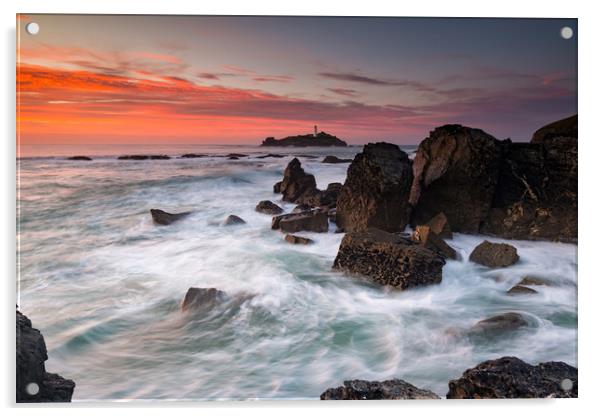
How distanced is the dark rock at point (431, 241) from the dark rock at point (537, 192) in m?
0.36

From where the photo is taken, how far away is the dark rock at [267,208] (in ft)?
12.6

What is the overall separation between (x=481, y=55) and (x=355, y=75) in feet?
3.10

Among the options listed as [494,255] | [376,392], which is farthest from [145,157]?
[494,255]

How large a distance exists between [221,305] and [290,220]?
91 cm

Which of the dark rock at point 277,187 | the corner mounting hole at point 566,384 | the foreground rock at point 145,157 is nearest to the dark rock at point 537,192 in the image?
the corner mounting hole at point 566,384

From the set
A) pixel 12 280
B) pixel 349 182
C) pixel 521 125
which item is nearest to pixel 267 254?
pixel 349 182

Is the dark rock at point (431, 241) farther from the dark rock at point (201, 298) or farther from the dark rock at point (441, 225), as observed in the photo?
the dark rock at point (201, 298)

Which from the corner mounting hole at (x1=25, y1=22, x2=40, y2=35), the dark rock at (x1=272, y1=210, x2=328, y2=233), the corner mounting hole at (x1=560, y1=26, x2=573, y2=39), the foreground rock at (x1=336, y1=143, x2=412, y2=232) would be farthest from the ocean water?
the corner mounting hole at (x1=560, y1=26, x2=573, y2=39)

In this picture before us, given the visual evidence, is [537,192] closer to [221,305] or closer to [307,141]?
[307,141]

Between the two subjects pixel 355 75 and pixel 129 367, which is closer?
pixel 129 367

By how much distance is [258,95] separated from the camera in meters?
3.54

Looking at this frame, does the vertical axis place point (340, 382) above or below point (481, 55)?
below

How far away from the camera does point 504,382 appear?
3.18m

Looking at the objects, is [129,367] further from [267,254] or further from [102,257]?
[267,254]
